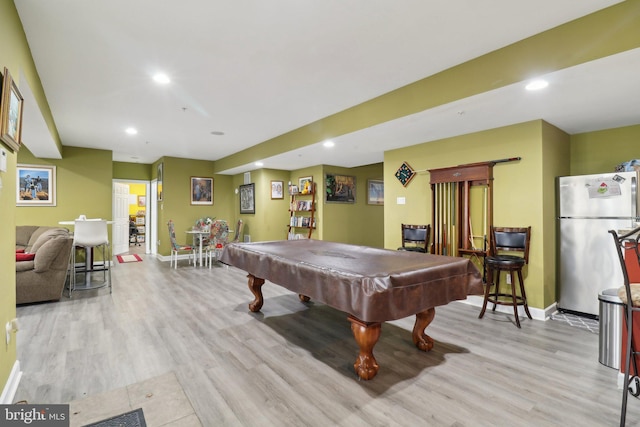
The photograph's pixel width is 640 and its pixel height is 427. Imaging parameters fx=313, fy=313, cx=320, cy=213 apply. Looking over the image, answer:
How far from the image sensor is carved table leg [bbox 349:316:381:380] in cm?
218

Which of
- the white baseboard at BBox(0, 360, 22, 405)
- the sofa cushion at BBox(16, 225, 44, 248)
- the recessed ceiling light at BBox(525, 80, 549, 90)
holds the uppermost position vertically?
the recessed ceiling light at BBox(525, 80, 549, 90)

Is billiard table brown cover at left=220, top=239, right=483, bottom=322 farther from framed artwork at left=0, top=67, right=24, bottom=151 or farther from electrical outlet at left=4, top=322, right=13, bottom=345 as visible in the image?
framed artwork at left=0, top=67, right=24, bottom=151

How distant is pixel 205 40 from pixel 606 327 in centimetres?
375

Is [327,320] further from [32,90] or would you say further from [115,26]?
[32,90]

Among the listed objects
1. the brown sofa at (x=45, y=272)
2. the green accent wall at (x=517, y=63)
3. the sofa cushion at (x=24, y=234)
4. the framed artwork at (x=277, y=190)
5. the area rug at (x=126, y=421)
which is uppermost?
the green accent wall at (x=517, y=63)

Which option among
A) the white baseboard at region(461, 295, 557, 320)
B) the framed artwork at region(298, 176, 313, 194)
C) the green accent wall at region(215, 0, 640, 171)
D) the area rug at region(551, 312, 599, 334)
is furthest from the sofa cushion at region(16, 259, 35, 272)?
the area rug at region(551, 312, 599, 334)

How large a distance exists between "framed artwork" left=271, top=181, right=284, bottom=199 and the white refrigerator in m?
5.49

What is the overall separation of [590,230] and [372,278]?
308 centimetres

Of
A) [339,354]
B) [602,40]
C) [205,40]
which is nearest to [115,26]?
[205,40]

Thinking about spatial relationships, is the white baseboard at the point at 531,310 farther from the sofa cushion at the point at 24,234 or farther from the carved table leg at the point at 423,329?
the sofa cushion at the point at 24,234

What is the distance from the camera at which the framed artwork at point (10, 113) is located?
172 cm

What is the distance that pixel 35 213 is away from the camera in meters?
6.15

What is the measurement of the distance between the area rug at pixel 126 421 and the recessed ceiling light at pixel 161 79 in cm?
283

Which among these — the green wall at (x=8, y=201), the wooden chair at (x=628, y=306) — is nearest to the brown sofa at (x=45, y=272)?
the green wall at (x=8, y=201)
